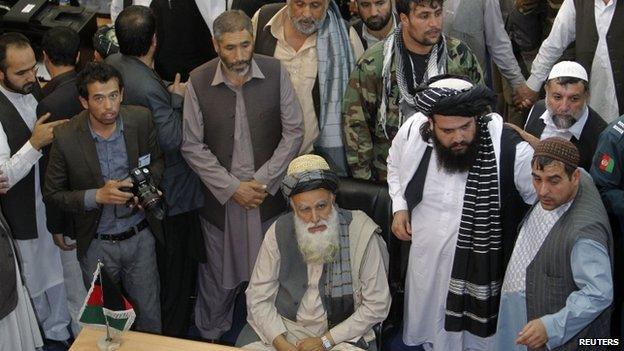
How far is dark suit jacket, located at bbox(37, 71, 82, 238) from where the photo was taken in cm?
467

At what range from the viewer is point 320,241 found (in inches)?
167

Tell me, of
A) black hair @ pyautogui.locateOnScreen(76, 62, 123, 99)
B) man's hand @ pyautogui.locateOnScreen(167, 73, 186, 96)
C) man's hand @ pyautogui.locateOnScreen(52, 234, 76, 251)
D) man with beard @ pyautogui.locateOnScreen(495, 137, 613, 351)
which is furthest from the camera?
man's hand @ pyautogui.locateOnScreen(167, 73, 186, 96)

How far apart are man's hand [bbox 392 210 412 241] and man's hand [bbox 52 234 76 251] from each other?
177cm

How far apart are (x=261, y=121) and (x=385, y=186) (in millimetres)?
779

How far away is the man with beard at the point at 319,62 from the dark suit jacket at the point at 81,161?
0.92 meters

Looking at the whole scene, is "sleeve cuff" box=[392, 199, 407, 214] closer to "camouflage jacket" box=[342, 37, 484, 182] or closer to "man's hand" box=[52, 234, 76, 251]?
"camouflage jacket" box=[342, 37, 484, 182]

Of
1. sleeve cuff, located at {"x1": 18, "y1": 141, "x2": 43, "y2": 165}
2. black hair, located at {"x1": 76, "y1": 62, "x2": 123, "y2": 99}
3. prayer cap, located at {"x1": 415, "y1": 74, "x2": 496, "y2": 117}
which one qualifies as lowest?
sleeve cuff, located at {"x1": 18, "y1": 141, "x2": 43, "y2": 165}

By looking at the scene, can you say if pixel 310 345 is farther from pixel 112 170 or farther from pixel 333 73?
pixel 333 73

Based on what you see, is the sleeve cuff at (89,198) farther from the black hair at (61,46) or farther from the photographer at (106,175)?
the black hair at (61,46)

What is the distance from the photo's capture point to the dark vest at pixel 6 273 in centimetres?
438

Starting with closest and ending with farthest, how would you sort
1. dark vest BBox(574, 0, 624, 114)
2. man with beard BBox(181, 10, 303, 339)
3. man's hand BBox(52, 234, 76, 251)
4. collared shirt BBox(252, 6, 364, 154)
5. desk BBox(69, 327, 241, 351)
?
desk BBox(69, 327, 241, 351) < man with beard BBox(181, 10, 303, 339) < man's hand BBox(52, 234, 76, 251) < collared shirt BBox(252, 6, 364, 154) < dark vest BBox(574, 0, 624, 114)

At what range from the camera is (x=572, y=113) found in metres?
4.65

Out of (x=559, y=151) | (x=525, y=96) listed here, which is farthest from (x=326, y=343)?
(x=525, y=96)

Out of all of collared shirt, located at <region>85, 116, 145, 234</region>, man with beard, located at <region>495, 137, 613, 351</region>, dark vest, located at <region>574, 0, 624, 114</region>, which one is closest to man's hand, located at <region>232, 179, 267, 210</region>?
collared shirt, located at <region>85, 116, 145, 234</region>
